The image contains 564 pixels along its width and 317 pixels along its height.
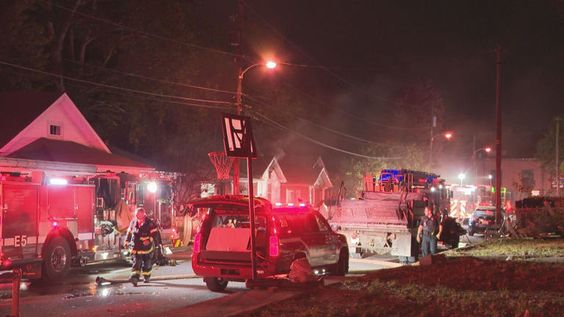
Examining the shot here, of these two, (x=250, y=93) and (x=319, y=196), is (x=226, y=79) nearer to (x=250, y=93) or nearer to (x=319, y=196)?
(x=250, y=93)

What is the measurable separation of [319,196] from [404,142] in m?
8.71

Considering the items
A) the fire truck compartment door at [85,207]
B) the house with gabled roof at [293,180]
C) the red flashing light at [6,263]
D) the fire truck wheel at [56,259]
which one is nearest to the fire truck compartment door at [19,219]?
the red flashing light at [6,263]

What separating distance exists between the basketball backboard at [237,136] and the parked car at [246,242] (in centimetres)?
113

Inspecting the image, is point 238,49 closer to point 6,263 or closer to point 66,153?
point 66,153

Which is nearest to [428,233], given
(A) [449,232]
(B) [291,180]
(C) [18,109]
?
(A) [449,232]

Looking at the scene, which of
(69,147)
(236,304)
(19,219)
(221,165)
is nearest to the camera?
(236,304)

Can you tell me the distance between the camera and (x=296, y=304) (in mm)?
9500

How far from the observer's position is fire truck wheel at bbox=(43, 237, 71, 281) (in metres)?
14.3

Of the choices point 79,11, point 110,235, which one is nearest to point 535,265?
point 110,235

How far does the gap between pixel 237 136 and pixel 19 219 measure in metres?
5.93

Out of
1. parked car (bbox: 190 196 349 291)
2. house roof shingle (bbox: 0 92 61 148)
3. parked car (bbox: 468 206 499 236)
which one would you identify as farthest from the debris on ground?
parked car (bbox: 468 206 499 236)

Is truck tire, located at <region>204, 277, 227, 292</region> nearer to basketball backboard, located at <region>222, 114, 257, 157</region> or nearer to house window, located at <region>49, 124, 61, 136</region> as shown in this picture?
basketball backboard, located at <region>222, 114, 257, 157</region>

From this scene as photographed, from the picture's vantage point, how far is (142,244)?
13.3 meters

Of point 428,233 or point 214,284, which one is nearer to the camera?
point 214,284
